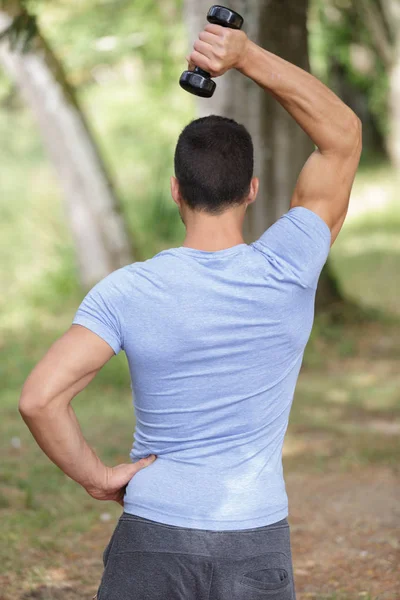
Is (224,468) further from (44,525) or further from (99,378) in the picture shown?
(99,378)

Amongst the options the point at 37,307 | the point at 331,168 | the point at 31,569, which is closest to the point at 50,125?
the point at 37,307

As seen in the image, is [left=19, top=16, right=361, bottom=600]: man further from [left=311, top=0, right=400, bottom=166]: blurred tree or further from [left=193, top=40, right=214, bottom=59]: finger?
[left=311, top=0, right=400, bottom=166]: blurred tree

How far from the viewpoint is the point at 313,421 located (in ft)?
25.1

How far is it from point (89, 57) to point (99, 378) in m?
7.75

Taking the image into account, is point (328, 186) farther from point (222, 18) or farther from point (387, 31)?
point (387, 31)

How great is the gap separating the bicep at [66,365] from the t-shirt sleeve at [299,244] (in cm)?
48

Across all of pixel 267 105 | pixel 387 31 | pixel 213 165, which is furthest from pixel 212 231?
pixel 387 31

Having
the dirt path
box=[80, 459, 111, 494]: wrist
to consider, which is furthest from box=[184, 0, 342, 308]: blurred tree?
box=[80, 459, 111, 494]: wrist

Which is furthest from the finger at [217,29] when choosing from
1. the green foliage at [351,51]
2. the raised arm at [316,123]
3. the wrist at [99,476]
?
the green foliage at [351,51]

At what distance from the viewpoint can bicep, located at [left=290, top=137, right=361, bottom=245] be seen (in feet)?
8.53

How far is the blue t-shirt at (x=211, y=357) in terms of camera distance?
233 cm

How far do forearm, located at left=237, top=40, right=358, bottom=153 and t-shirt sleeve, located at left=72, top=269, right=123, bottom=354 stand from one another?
2.35 feet

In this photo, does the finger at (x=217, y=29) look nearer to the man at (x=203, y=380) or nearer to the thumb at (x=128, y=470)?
the man at (x=203, y=380)

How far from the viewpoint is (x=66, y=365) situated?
7.47 feet
